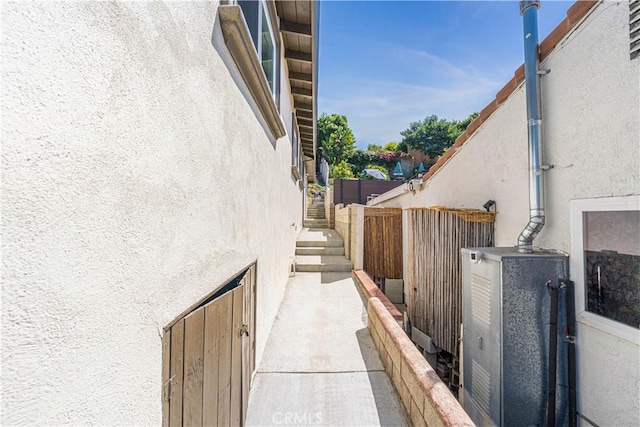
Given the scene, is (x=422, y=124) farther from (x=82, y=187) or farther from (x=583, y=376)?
(x=82, y=187)

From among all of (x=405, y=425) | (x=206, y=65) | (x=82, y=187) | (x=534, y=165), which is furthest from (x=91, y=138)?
(x=534, y=165)

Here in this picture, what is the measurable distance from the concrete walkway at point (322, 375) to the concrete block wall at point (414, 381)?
0.61ft

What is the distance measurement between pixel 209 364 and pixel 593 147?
4.03 meters

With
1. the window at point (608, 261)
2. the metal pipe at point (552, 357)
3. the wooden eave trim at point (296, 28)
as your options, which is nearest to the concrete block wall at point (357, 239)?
the wooden eave trim at point (296, 28)

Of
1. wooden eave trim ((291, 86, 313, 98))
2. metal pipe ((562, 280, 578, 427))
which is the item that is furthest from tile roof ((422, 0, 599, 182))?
wooden eave trim ((291, 86, 313, 98))

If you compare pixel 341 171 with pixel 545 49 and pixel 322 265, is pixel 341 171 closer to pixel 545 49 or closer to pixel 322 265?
pixel 322 265

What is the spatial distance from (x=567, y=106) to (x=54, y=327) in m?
4.43

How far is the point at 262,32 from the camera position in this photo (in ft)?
12.5

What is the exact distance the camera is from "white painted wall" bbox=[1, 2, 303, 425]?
71 centimetres

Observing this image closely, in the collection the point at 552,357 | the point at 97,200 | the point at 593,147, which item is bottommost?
the point at 552,357

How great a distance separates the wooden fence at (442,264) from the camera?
14.4 ft

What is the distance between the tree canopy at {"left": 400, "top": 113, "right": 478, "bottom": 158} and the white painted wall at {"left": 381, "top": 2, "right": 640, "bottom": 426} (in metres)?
29.5

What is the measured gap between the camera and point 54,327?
79 cm

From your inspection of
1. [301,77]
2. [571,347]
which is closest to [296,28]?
[301,77]
